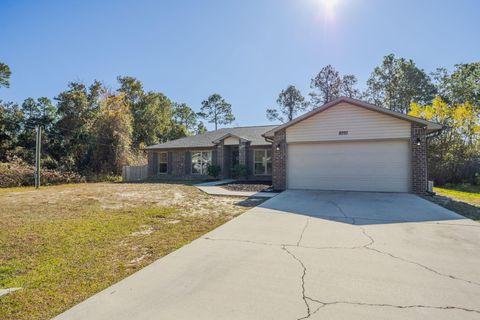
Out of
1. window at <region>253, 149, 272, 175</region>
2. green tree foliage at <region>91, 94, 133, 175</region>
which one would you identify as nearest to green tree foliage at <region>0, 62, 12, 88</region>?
green tree foliage at <region>91, 94, 133, 175</region>

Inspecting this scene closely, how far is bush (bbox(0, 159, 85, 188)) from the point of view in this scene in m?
16.3

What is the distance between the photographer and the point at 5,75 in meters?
24.4

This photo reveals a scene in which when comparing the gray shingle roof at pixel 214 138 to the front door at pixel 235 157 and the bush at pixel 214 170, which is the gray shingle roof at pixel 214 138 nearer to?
the front door at pixel 235 157

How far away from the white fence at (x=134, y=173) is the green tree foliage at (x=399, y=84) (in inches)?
1046

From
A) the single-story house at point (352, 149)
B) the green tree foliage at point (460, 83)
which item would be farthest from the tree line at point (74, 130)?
the green tree foliage at point (460, 83)

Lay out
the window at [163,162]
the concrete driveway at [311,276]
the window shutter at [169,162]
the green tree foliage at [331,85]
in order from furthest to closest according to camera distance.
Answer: the green tree foliage at [331,85] → the window at [163,162] → the window shutter at [169,162] → the concrete driveway at [311,276]

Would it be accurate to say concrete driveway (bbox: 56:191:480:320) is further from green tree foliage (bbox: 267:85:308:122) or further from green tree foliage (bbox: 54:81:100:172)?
green tree foliage (bbox: 267:85:308:122)

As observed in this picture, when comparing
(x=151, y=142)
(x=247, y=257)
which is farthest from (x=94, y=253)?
(x=151, y=142)

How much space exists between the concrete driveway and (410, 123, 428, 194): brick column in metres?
4.49

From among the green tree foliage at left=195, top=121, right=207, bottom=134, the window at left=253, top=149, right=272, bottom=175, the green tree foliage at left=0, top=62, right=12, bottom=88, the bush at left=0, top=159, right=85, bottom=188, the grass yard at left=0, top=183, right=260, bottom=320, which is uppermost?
the green tree foliage at left=0, top=62, right=12, bottom=88

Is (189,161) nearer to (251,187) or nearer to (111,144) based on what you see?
(111,144)

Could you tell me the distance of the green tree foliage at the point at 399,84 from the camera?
2761cm

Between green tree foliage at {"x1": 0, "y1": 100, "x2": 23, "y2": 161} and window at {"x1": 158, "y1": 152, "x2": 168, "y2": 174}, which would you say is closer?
window at {"x1": 158, "y1": 152, "x2": 168, "y2": 174}

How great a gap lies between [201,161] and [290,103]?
25.0 metres
